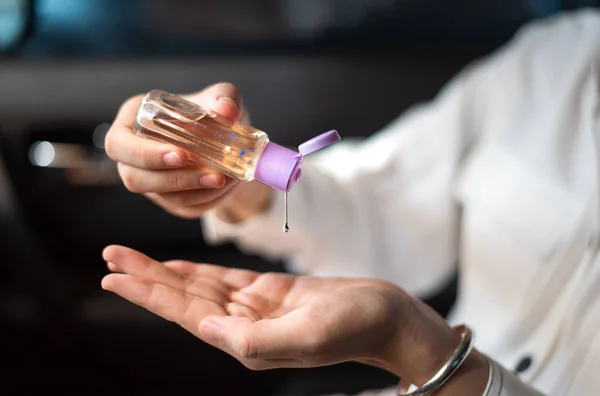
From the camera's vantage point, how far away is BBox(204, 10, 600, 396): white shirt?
2.17 ft

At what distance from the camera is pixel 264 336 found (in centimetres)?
39

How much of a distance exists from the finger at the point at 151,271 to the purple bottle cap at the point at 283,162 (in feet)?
0.32

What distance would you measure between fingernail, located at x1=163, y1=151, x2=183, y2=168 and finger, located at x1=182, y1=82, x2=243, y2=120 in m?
0.05

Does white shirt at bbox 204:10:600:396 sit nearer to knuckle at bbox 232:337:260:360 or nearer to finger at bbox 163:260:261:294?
finger at bbox 163:260:261:294

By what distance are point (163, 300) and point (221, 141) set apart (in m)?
0.12

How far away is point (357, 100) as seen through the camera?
0.99 meters

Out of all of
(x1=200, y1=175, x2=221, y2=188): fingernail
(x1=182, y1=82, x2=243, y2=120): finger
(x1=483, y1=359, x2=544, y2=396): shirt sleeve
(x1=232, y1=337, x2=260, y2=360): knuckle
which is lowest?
(x1=483, y1=359, x2=544, y2=396): shirt sleeve

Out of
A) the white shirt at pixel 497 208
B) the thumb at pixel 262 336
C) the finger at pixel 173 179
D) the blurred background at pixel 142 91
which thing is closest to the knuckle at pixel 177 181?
the finger at pixel 173 179

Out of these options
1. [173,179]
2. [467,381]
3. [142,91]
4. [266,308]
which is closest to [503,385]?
[467,381]

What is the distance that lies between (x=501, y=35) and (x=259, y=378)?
664 millimetres

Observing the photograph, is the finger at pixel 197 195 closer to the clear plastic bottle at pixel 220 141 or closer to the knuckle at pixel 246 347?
the clear plastic bottle at pixel 220 141

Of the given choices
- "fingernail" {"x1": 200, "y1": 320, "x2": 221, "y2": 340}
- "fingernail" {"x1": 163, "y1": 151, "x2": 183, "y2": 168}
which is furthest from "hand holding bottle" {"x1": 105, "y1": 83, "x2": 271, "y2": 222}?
"fingernail" {"x1": 200, "y1": 320, "x2": 221, "y2": 340}

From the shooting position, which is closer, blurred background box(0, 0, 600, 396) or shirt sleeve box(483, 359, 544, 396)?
shirt sleeve box(483, 359, 544, 396)

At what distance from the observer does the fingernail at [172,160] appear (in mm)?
451
